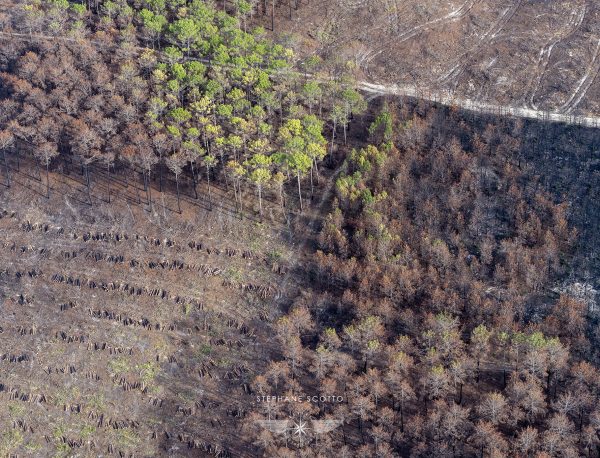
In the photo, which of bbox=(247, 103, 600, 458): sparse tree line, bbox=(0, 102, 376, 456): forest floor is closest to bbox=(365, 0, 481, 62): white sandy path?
bbox=(247, 103, 600, 458): sparse tree line

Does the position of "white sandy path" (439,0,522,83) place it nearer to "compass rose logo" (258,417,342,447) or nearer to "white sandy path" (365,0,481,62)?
"white sandy path" (365,0,481,62)

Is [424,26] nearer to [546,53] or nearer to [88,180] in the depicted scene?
[546,53]

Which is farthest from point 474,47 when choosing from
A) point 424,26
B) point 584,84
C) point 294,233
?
point 294,233

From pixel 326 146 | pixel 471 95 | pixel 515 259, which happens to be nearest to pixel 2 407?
pixel 326 146

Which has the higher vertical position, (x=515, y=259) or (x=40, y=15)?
(x=40, y=15)

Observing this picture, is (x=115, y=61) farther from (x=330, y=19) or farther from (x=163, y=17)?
(x=330, y=19)

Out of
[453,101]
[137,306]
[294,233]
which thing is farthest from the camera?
[453,101]
